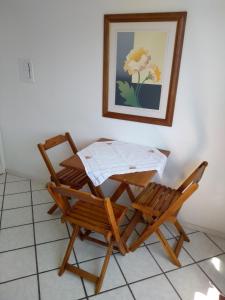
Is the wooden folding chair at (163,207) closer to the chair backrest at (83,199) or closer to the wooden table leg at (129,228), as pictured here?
the wooden table leg at (129,228)

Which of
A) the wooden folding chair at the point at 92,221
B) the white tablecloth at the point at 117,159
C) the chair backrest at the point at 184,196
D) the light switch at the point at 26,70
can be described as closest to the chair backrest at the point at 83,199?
the wooden folding chair at the point at 92,221

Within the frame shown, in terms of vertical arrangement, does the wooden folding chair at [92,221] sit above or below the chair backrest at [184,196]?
below

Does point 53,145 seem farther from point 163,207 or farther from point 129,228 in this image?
point 163,207

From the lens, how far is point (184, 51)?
165 cm

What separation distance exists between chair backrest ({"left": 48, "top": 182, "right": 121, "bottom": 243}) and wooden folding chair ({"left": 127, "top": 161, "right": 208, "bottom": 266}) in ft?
0.89

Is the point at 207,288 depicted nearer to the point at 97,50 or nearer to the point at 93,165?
the point at 93,165

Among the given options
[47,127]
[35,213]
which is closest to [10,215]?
[35,213]

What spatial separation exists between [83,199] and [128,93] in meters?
1.04

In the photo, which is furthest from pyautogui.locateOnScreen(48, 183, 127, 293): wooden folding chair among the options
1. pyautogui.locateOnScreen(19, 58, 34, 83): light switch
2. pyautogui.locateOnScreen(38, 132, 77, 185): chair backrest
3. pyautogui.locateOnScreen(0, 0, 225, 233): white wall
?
pyautogui.locateOnScreen(19, 58, 34, 83): light switch

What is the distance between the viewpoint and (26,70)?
225 cm

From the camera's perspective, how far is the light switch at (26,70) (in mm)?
2219

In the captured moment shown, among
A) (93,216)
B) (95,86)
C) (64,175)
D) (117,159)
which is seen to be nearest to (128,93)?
(95,86)

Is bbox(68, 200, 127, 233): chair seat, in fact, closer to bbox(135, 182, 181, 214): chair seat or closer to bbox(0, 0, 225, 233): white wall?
bbox(135, 182, 181, 214): chair seat

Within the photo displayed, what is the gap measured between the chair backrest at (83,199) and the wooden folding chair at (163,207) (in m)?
0.27
